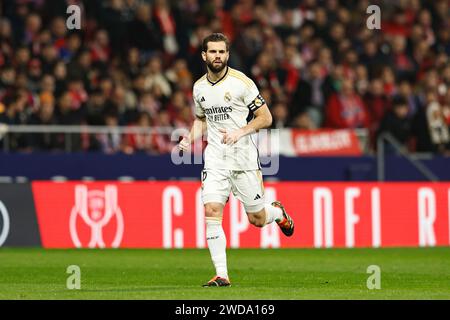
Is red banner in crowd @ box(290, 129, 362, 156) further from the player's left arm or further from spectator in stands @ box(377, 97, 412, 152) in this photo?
the player's left arm

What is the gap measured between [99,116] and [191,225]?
116 inches

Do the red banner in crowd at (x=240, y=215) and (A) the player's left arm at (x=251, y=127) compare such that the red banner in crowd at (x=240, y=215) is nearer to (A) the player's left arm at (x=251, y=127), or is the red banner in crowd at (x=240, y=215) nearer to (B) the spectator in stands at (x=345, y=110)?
(B) the spectator in stands at (x=345, y=110)

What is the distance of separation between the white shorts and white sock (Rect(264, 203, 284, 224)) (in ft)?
0.89

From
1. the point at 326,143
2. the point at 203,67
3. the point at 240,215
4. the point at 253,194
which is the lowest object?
the point at 240,215

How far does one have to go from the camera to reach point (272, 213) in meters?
14.7

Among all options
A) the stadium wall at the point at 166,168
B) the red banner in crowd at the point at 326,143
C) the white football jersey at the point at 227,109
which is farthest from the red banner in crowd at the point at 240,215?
the white football jersey at the point at 227,109

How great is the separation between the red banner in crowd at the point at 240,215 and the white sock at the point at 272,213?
21.6 ft

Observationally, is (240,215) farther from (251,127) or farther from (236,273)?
(251,127)

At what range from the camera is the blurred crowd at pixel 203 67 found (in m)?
23.1

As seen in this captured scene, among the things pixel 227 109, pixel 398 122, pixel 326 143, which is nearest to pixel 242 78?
pixel 227 109

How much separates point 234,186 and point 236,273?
197 cm
